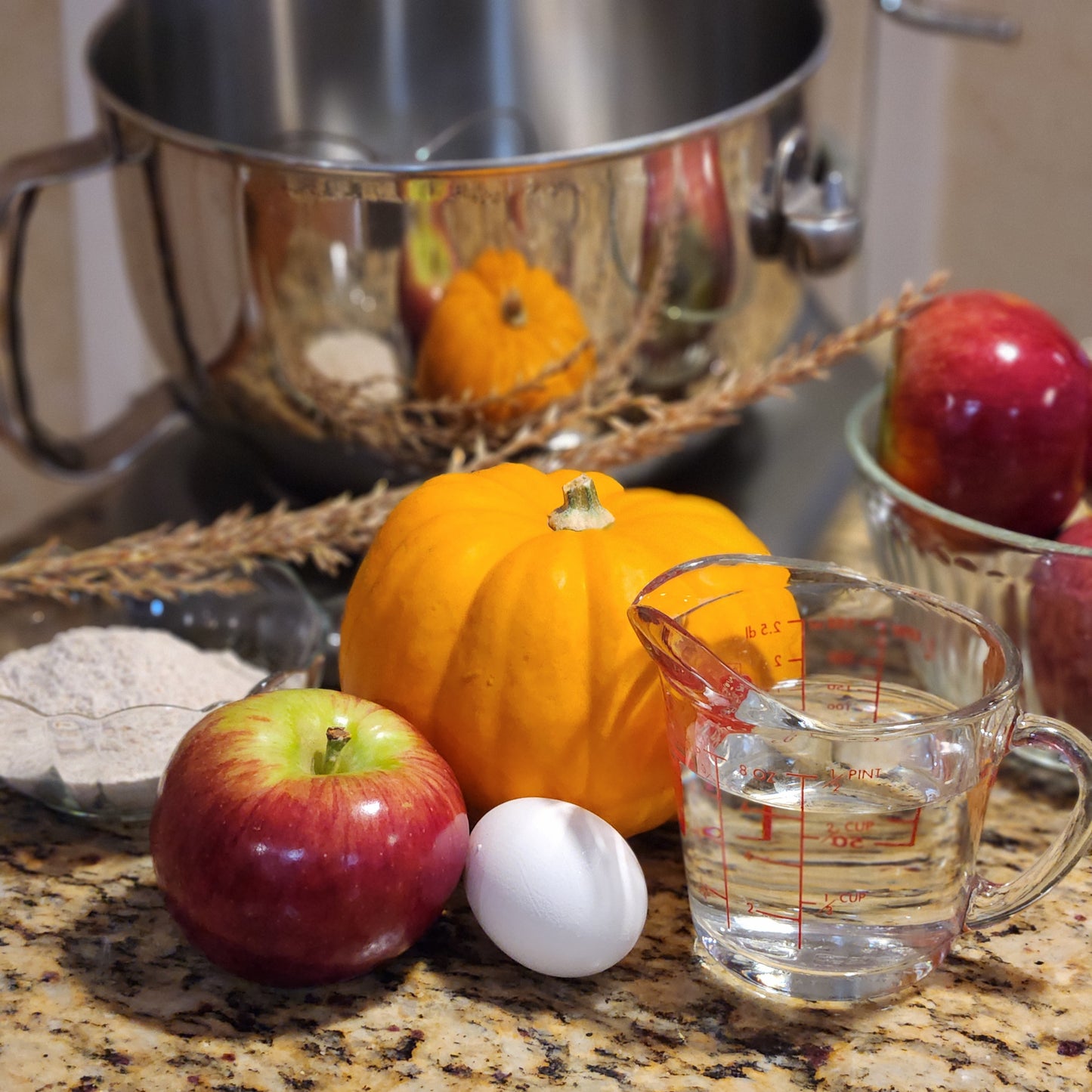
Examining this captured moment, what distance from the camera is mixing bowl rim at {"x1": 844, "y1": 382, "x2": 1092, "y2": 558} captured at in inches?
24.5

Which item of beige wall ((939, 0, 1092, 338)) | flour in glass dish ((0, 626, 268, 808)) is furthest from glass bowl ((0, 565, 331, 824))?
beige wall ((939, 0, 1092, 338))

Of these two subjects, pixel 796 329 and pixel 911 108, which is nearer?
pixel 796 329

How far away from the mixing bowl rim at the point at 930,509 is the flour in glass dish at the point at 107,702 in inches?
12.6

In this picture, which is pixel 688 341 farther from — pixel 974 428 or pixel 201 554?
pixel 201 554

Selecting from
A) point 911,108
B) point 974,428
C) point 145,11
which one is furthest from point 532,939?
point 911,108

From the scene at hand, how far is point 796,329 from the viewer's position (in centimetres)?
111

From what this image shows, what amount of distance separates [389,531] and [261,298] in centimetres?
22

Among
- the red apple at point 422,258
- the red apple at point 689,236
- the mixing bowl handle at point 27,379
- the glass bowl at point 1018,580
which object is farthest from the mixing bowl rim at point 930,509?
the mixing bowl handle at point 27,379

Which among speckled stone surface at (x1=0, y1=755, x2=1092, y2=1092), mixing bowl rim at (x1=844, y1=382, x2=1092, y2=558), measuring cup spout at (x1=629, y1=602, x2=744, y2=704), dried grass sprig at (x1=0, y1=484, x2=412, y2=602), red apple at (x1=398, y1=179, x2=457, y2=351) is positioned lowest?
speckled stone surface at (x1=0, y1=755, x2=1092, y2=1092)

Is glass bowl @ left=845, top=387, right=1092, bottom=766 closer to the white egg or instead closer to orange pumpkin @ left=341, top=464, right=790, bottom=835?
orange pumpkin @ left=341, top=464, right=790, bottom=835

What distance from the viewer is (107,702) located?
62 cm

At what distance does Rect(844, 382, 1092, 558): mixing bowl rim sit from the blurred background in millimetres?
772

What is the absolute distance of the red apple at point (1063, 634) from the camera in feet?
2.02

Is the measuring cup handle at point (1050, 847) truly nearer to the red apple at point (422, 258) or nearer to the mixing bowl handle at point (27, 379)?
the red apple at point (422, 258)
